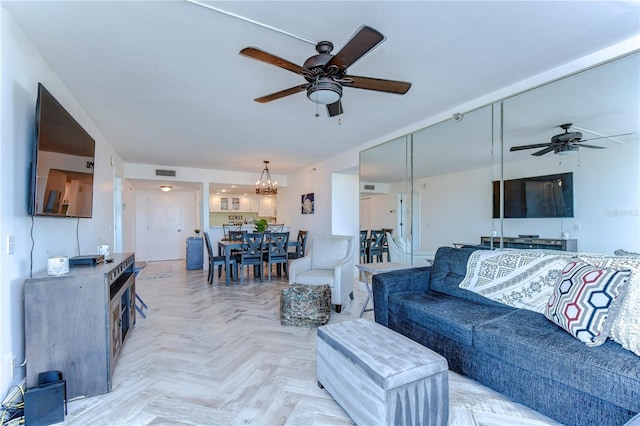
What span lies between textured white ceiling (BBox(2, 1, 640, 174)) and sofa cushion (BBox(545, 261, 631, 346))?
1.61m

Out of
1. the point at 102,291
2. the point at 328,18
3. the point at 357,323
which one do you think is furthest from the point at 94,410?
the point at 328,18

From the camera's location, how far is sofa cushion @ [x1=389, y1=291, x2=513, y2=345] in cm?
201

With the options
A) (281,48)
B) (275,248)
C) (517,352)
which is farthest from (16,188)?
(275,248)

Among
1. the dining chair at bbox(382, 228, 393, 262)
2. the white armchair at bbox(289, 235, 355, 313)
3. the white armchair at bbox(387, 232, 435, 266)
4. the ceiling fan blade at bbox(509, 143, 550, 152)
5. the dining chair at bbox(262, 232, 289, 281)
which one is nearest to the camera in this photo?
the ceiling fan blade at bbox(509, 143, 550, 152)

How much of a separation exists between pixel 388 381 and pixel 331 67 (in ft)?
6.05

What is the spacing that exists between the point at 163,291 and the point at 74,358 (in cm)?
302

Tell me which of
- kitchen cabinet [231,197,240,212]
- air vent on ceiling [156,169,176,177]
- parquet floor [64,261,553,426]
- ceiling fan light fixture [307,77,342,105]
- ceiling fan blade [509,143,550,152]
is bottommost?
parquet floor [64,261,553,426]

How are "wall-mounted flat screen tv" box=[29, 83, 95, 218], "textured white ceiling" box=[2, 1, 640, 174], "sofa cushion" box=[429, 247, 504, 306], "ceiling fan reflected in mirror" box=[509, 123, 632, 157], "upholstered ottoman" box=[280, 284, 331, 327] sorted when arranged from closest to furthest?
"textured white ceiling" box=[2, 1, 640, 174] → "wall-mounted flat screen tv" box=[29, 83, 95, 218] → "sofa cushion" box=[429, 247, 504, 306] → "ceiling fan reflected in mirror" box=[509, 123, 632, 157] → "upholstered ottoman" box=[280, 284, 331, 327]

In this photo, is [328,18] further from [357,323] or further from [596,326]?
[596,326]

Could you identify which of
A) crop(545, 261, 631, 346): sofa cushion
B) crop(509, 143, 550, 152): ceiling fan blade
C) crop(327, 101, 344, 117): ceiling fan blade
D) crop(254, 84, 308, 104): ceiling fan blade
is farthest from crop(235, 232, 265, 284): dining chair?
crop(545, 261, 631, 346): sofa cushion

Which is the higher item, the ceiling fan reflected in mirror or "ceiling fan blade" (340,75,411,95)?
"ceiling fan blade" (340,75,411,95)

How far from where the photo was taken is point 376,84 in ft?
7.14

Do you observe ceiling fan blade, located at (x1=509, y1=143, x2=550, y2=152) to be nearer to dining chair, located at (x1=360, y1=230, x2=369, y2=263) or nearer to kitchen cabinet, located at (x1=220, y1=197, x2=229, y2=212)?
dining chair, located at (x1=360, y1=230, x2=369, y2=263)

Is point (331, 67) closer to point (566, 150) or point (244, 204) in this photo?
point (566, 150)
